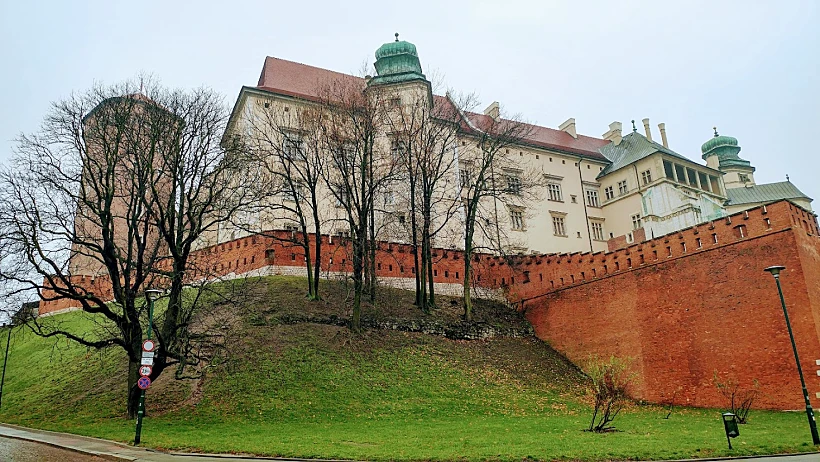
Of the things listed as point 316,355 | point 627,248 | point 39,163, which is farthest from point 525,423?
point 39,163

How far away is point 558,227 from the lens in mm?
44438

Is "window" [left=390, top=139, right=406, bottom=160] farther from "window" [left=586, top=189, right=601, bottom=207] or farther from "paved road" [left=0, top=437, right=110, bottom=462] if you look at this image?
"window" [left=586, top=189, right=601, bottom=207]

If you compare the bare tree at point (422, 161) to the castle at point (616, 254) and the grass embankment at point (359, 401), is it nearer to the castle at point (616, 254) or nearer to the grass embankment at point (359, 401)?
the castle at point (616, 254)

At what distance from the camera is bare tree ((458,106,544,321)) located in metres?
28.4

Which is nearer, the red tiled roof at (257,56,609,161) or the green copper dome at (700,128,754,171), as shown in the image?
the red tiled roof at (257,56,609,161)

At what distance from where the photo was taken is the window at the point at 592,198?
154ft

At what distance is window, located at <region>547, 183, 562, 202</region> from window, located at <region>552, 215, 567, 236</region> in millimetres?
1554

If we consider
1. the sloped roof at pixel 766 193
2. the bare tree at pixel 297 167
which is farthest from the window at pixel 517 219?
the sloped roof at pixel 766 193

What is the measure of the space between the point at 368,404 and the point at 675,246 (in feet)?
48.3

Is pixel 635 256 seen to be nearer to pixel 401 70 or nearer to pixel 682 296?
pixel 682 296

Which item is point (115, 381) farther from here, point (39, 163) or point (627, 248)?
point (627, 248)

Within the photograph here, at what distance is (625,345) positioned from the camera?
24969 millimetres

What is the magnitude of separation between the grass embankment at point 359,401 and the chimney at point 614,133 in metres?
29.8

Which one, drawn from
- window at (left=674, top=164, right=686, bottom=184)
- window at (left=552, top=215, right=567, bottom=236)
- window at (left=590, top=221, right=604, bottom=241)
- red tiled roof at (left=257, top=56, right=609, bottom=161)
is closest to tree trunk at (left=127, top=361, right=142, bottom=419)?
red tiled roof at (left=257, top=56, right=609, bottom=161)
